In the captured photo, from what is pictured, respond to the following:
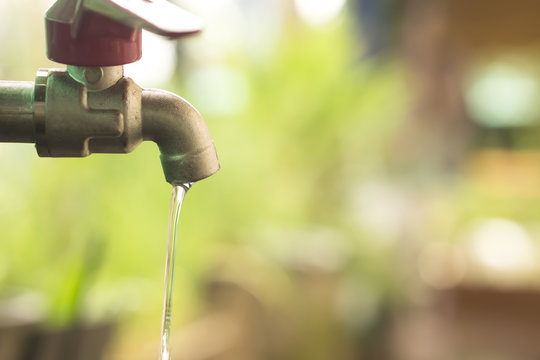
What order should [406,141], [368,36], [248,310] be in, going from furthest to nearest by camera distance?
[368,36] → [406,141] → [248,310]

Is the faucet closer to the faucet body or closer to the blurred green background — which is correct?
the faucet body

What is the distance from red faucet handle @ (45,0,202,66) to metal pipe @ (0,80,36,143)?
4cm

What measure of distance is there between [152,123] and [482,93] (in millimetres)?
4198

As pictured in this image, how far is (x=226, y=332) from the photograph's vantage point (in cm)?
126

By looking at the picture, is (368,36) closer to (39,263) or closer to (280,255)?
(280,255)

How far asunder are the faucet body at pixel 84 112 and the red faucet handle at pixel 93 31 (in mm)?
12

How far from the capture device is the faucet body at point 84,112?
1.31 ft

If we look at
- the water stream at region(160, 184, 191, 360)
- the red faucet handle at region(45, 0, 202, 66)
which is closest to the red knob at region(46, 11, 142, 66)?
the red faucet handle at region(45, 0, 202, 66)

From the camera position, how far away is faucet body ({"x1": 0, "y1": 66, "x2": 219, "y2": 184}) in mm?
398

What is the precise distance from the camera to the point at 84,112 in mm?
399

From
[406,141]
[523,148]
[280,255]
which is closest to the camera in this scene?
[280,255]

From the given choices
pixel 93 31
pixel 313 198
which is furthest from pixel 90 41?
pixel 313 198

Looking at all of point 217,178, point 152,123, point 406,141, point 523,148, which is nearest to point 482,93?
point 523,148

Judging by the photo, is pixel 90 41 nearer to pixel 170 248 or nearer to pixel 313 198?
pixel 170 248
